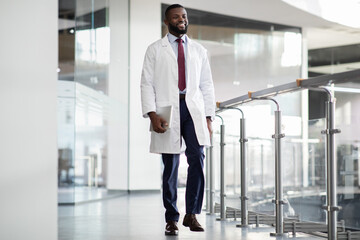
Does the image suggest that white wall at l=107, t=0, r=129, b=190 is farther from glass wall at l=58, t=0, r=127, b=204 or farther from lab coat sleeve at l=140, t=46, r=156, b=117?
lab coat sleeve at l=140, t=46, r=156, b=117

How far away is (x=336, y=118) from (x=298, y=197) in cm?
113

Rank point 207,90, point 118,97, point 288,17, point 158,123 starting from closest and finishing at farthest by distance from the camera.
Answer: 1. point 158,123
2. point 207,90
3. point 118,97
4. point 288,17

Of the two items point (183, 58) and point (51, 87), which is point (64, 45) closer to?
point (183, 58)

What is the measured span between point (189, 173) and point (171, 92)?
1.55ft

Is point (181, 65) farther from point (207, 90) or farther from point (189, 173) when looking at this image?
point (189, 173)

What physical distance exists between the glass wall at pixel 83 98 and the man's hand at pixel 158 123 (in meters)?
3.97

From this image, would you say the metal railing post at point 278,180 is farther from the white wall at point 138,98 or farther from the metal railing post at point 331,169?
the white wall at point 138,98

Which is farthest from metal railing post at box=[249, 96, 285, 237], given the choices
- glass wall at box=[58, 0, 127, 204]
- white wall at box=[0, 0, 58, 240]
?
glass wall at box=[58, 0, 127, 204]

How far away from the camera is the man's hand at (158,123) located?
307 centimetres

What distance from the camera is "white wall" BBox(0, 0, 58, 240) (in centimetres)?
211

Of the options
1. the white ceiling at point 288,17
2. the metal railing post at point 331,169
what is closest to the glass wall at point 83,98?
the white ceiling at point 288,17

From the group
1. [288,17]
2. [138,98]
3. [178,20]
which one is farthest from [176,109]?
[288,17]

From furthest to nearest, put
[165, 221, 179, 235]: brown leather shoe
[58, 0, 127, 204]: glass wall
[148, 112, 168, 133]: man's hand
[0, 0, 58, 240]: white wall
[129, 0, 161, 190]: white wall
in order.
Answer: [129, 0, 161, 190]: white wall → [58, 0, 127, 204]: glass wall → [165, 221, 179, 235]: brown leather shoe → [148, 112, 168, 133]: man's hand → [0, 0, 58, 240]: white wall

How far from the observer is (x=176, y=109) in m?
3.16
